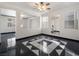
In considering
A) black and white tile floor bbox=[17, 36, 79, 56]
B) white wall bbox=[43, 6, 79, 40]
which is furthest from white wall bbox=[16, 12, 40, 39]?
black and white tile floor bbox=[17, 36, 79, 56]

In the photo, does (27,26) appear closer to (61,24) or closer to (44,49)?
(44,49)

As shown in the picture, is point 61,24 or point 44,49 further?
point 61,24

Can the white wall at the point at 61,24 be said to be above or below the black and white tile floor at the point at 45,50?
above

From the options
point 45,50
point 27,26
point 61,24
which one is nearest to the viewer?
point 45,50

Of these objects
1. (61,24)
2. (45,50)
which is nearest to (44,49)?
(45,50)

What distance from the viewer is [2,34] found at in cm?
191

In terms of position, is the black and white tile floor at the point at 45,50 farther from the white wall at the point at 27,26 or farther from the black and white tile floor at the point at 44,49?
the white wall at the point at 27,26

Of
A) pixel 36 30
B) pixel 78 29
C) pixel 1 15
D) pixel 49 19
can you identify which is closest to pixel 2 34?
pixel 1 15

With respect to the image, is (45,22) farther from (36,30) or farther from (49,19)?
(36,30)

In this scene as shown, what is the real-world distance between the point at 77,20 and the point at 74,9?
0.46 metres

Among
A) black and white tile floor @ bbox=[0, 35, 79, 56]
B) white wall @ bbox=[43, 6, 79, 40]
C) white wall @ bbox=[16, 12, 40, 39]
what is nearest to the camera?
black and white tile floor @ bbox=[0, 35, 79, 56]

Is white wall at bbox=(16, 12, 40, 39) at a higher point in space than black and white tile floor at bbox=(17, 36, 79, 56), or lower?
higher

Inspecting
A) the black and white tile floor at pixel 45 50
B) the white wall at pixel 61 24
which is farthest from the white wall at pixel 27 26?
the black and white tile floor at pixel 45 50

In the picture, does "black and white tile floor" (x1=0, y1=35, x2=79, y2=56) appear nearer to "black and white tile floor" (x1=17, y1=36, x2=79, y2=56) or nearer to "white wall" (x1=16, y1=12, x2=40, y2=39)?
"black and white tile floor" (x1=17, y1=36, x2=79, y2=56)
